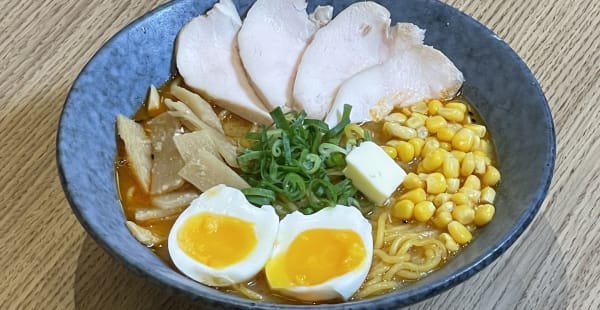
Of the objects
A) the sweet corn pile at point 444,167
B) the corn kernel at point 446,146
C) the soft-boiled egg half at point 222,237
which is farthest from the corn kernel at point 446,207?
the soft-boiled egg half at point 222,237

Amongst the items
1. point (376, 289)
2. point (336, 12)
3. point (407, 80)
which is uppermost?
point (336, 12)

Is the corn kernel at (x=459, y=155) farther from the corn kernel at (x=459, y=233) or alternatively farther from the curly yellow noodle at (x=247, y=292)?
the curly yellow noodle at (x=247, y=292)

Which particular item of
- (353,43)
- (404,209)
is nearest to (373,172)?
(404,209)

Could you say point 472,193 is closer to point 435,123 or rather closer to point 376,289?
point 435,123

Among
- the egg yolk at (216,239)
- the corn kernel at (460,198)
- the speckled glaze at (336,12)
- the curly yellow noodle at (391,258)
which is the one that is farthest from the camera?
the corn kernel at (460,198)

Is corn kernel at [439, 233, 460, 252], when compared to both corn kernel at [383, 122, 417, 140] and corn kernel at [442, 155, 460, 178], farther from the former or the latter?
corn kernel at [383, 122, 417, 140]

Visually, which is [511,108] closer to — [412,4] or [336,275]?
[412,4]

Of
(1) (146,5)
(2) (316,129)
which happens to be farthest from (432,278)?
(1) (146,5)
